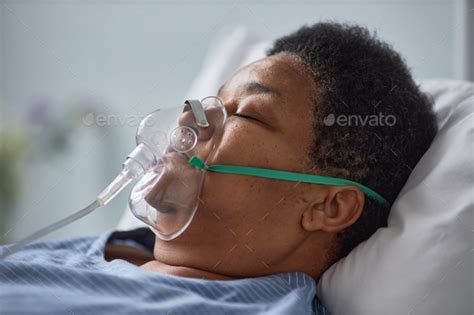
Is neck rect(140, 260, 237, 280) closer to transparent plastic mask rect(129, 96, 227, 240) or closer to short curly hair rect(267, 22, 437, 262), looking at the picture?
transparent plastic mask rect(129, 96, 227, 240)

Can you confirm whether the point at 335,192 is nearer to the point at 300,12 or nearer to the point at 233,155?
the point at 233,155

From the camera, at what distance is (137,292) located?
1.05m

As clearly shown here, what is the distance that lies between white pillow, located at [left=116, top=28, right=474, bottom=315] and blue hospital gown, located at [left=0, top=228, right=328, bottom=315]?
3.7 inches

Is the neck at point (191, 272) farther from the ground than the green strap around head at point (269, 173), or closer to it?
closer to it

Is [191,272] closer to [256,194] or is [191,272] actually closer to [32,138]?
[256,194]

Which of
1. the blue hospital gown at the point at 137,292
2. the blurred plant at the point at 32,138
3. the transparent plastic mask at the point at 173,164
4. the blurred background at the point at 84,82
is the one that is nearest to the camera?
the blue hospital gown at the point at 137,292

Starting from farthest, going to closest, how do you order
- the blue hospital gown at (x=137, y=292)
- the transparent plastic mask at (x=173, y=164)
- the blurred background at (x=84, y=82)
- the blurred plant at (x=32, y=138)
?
the blurred plant at (x=32, y=138)
the blurred background at (x=84, y=82)
the transparent plastic mask at (x=173, y=164)
the blue hospital gown at (x=137, y=292)

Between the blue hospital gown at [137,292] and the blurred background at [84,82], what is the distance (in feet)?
3.36

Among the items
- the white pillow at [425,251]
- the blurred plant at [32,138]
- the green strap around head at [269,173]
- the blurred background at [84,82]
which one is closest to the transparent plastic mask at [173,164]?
the green strap around head at [269,173]

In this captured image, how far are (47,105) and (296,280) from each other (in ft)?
5.23

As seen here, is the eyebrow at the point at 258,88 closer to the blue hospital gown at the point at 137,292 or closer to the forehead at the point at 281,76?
the forehead at the point at 281,76

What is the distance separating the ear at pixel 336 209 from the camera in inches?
46.6

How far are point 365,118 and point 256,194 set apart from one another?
11.0 inches

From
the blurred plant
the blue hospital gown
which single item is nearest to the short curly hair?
the blue hospital gown
